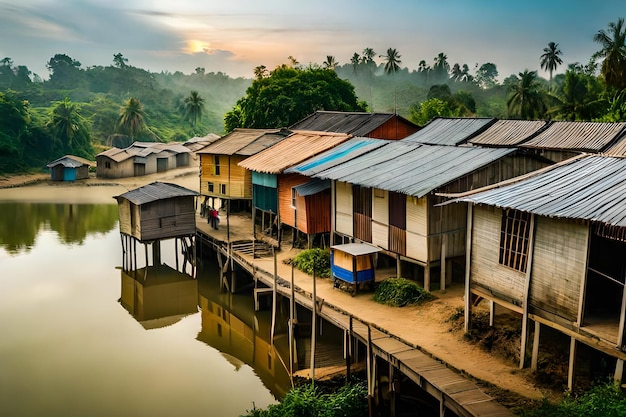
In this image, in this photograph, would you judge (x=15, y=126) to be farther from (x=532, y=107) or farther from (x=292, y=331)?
(x=292, y=331)

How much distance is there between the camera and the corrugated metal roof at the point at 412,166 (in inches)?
771

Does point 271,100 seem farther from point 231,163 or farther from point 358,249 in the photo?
point 358,249

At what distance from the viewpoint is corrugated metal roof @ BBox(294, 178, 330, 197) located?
25428 mm

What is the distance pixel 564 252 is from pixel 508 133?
59.1 ft

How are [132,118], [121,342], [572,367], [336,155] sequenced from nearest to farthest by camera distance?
[572,367] → [121,342] → [336,155] → [132,118]

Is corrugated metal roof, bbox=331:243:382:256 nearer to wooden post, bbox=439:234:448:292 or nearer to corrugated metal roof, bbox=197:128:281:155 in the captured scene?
wooden post, bbox=439:234:448:292

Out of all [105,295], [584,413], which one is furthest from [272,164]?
[584,413]

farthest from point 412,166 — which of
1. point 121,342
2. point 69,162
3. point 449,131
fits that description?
point 69,162

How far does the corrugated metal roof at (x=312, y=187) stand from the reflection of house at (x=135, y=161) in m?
39.9

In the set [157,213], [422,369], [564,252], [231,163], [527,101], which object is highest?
[527,101]

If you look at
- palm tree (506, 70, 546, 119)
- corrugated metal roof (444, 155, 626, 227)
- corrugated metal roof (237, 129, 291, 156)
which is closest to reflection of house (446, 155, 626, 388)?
corrugated metal roof (444, 155, 626, 227)

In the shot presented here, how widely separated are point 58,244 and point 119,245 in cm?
366

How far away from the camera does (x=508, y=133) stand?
30234 mm

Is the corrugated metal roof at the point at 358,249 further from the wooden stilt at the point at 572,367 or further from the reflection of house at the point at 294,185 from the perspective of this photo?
the wooden stilt at the point at 572,367
